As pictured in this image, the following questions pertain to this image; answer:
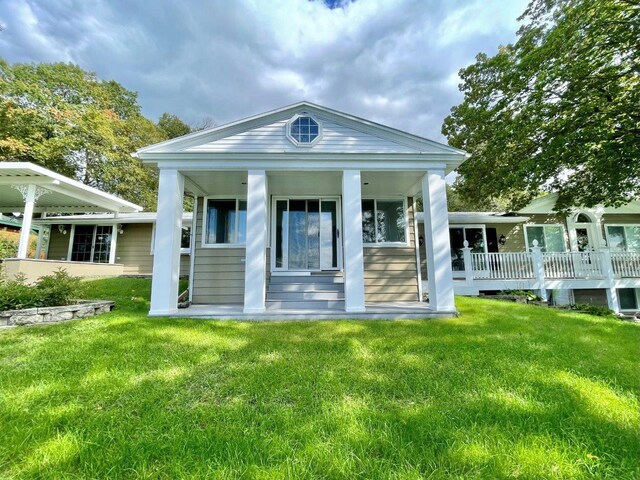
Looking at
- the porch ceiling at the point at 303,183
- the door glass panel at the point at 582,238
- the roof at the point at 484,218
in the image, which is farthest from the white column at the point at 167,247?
the door glass panel at the point at 582,238

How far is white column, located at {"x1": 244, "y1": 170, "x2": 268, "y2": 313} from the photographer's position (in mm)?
5605

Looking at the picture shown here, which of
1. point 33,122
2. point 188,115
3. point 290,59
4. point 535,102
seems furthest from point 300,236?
point 188,115

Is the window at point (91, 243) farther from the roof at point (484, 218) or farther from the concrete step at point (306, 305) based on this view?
the roof at point (484, 218)

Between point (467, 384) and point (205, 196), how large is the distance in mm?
7031

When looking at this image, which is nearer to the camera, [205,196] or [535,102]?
[205,196]

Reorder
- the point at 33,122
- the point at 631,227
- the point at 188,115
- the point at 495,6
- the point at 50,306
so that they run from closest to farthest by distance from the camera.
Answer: the point at 50,306 → the point at 495,6 → the point at 631,227 → the point at 33,122 → the point at 188,115

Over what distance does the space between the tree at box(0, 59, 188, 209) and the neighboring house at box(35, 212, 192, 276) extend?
6874 mm

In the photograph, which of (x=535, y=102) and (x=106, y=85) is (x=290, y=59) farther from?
(x=106, y=85)

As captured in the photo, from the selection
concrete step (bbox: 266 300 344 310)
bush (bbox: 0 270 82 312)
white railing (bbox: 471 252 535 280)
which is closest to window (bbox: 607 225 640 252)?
white railing (bbox: 471 252 535 280)

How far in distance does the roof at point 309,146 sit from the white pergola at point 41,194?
4944 mm

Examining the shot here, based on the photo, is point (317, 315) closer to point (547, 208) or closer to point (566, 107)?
point (566, 107)

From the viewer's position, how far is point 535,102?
8.03 m

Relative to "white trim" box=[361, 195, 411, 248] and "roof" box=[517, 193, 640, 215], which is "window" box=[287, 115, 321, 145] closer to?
"white trim" box=[361, 195, 411, 248]

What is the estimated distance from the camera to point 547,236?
11016 millimetres
